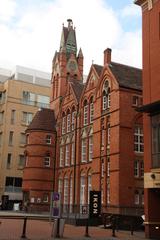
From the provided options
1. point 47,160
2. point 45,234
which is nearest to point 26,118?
point 47,160

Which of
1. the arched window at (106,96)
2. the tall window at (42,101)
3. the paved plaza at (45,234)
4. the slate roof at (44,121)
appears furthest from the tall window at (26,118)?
the paved plaza at (45,234)

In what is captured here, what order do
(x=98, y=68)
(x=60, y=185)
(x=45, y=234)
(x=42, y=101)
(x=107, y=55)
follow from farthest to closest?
(x=42, y=101) → (x=60, y=185) → (x=98, y=68) → (x=107, y=55) → (x=45, y=234)

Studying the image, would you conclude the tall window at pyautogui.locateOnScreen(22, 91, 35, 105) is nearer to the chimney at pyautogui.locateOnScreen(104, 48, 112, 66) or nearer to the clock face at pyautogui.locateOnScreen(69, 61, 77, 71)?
the clock face at pyautogui.locateOnScreen(69, 61, 77, 71)

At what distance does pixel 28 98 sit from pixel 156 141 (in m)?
52.2

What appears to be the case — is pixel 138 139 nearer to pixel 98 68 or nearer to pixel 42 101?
pixel 98 68

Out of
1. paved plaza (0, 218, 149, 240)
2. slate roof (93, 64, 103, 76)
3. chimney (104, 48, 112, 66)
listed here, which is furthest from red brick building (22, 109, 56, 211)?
paved plaza (0, 218, 149, 240)

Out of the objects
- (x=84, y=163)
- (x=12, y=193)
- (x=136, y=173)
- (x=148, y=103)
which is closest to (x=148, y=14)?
(x=148, y=103)

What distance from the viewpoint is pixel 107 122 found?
44125 millimetres

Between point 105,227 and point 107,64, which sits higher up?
point 107,64

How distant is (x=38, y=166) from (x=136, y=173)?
18.7m

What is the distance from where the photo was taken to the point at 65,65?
6338 centimetres

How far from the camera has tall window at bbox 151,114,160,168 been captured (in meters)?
27.3

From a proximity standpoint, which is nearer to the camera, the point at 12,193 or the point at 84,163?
the point at 84,163

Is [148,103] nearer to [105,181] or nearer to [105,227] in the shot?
[105,227]
